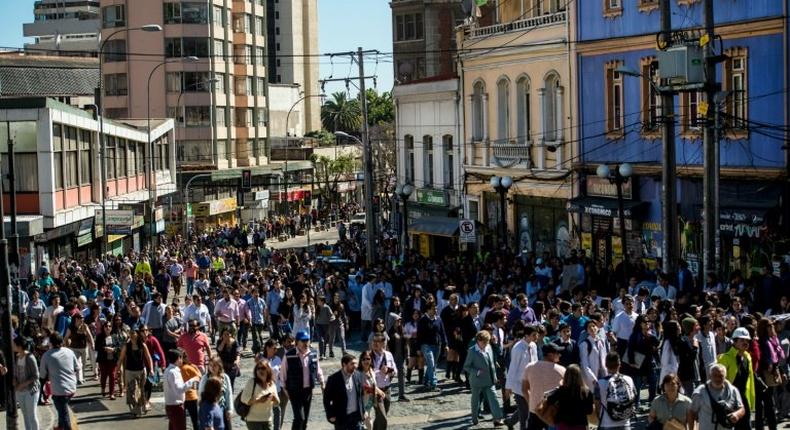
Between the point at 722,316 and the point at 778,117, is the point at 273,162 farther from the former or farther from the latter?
the point at 722,316

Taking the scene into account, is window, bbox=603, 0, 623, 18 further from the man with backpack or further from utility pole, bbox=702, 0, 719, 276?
the man with backpack

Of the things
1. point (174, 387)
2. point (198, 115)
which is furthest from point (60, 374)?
point (198, 115)

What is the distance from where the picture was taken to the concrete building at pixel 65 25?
383ft

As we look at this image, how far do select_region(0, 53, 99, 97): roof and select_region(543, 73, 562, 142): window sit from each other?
43872 mm

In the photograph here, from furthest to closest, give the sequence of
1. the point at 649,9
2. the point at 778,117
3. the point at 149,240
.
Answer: the point at 149,240 → the point at 649,9 → the point at 778,117

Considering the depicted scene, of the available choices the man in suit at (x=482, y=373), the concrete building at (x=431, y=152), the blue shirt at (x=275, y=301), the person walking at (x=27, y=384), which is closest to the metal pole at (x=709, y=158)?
the man in suit at (x=482, y=373)

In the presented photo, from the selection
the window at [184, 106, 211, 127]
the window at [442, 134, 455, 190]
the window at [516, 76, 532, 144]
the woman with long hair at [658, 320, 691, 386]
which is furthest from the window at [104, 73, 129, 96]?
the woman with long hair at [658, 320, 691, 386]

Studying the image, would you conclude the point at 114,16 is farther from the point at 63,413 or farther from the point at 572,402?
the point at 572,402

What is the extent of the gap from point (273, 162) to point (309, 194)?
3.71 meters

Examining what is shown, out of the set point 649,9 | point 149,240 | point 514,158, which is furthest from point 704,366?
point 149,240

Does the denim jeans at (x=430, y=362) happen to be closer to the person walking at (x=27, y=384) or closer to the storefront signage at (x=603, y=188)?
the person walking at (x=27, y=384)

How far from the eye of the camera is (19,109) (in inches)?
1735

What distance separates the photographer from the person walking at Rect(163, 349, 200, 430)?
17.2 metres

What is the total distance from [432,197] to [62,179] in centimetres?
1390
